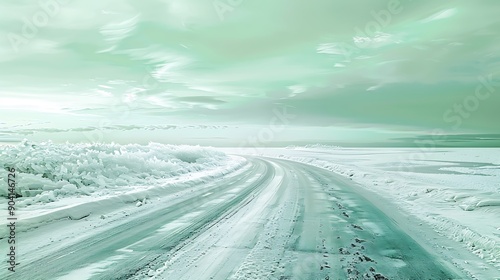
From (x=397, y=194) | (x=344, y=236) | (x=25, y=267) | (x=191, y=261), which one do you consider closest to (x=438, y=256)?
(x=344, y=236)

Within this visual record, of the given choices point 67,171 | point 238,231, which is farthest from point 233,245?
point 67,171

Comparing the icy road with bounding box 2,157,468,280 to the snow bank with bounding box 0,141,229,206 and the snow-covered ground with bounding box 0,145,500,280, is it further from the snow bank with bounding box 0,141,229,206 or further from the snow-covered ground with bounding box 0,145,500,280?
the snow bank with bounding box 0,141,229,206

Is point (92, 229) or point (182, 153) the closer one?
point (92, 229)

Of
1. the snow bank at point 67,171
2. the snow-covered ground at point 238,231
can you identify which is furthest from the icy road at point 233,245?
the snow bank at point 67,171

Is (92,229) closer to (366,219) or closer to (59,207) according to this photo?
(59,207)

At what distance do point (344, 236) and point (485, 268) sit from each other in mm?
2455

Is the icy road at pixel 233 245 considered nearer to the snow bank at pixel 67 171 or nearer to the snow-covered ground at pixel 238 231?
the snow-covered ground at pixel 238 231

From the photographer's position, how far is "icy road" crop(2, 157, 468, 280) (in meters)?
4.41

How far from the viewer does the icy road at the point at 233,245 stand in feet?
14.5

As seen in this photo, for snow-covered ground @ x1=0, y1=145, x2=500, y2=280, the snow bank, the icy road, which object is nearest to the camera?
the icy road

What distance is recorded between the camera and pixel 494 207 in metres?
9.44

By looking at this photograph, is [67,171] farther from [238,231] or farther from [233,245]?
[233,245]

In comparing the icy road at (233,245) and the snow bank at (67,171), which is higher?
the snow bank at (67,171)

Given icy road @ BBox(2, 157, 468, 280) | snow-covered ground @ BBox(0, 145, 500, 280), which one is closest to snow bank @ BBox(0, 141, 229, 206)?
snow-covered ground @ BBox(0, 145, 500, 280)
